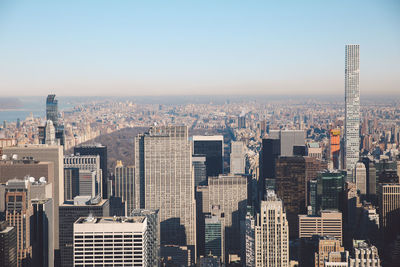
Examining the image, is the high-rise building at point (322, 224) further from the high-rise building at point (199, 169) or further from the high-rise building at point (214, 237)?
the high-rise building at point (199, 169)

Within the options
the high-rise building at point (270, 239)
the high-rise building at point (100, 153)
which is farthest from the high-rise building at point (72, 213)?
the high-rise building at point (270, 239)

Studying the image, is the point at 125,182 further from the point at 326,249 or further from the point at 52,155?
the point at 326,249

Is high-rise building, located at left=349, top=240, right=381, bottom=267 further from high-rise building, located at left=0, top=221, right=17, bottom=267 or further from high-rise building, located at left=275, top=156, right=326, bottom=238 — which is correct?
high-rise building, located at left=0, top=221, right=17, bottom=267

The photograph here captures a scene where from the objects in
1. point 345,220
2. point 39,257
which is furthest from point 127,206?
point 345,220

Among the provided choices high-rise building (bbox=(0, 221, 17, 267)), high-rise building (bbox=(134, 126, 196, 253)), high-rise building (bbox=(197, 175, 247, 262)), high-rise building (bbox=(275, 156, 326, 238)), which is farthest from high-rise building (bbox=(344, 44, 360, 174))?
high-rise building (bbox=(0, 221, 17, 267))

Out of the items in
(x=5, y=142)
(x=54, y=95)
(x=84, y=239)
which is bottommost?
(x=84, y=239)

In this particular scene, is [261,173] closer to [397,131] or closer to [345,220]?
[345,220]
